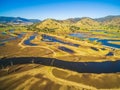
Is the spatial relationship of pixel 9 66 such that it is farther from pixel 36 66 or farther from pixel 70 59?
pixel 70 59

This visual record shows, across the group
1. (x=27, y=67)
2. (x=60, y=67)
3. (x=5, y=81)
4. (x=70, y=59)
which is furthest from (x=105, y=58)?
(x=5, y=81)

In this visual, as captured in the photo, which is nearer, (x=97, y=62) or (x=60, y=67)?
(x=60, y=67)

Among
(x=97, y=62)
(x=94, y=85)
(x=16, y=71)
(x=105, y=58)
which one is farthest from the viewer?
(x=105, y=58)

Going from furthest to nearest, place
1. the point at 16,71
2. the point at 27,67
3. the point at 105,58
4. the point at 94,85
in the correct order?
1. the point at 105,58
2. the point at 27,67
3. the point at 16,71
4. the point at 94,85

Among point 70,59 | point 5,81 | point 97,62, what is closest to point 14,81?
point 5,81

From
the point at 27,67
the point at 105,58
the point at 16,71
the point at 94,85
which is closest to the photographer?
the point at 94,85

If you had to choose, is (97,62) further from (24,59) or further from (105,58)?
(24,59)
